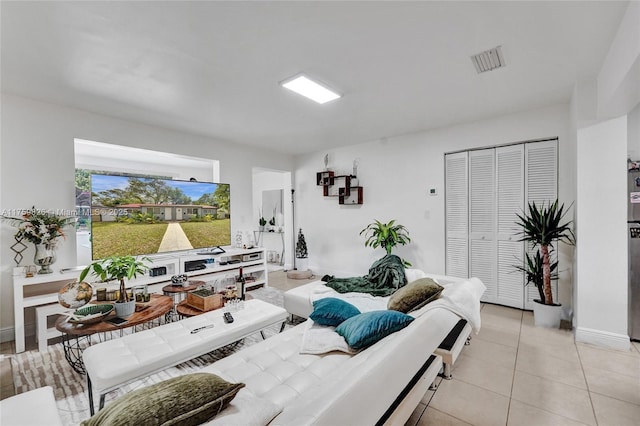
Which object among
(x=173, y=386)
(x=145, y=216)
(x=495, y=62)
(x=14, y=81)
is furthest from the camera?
(x=145, y=216)

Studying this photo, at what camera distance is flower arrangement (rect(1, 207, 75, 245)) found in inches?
112

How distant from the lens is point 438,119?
3857mm

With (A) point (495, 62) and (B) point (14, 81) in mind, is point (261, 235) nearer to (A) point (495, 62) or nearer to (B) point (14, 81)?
(B) point (14, 81)

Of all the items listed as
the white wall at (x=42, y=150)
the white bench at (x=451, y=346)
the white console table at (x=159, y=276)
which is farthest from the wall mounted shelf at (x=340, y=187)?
the white bench at (x=451, y=346)

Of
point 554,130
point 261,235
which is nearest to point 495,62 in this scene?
point 554,130

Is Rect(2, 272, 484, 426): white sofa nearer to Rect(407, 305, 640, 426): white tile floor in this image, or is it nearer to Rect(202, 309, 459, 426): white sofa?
Rect(202, 309, 459, 426): white sofa

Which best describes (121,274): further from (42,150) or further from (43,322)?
(42,150)

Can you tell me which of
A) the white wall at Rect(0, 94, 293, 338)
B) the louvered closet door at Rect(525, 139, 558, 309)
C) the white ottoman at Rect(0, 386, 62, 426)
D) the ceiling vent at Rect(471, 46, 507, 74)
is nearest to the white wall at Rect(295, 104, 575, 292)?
the louvered closet door at Rect(525, 139, 558, 309)

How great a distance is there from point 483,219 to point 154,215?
14.9ft

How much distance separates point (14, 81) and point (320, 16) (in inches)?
117

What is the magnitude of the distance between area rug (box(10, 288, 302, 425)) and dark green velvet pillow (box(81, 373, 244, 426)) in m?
1.35

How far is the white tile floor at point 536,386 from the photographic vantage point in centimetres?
178

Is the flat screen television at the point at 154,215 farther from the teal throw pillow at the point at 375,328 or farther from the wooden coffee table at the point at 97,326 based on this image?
the teal throw pillow at the point at 375,328

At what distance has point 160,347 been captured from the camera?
1903mm
